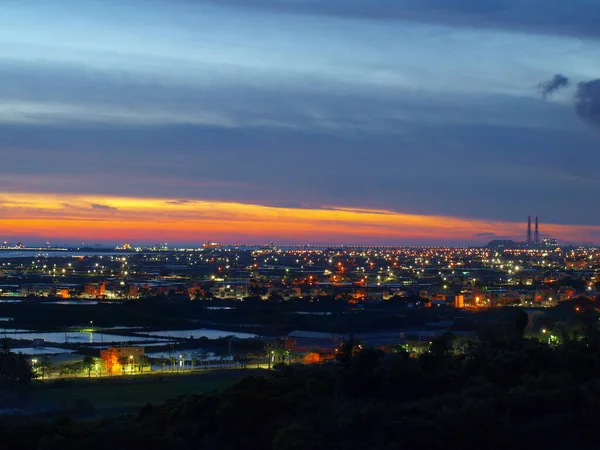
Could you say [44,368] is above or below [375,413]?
below

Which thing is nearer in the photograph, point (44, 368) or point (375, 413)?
point (375, 413)

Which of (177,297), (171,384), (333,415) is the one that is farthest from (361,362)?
(177,297)

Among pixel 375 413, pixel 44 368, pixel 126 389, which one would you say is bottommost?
pixel 126 389

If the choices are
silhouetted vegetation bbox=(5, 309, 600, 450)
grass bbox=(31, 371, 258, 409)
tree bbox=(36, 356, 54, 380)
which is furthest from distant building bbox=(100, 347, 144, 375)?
silhouetted vegetation bbox=(5, 309, 600, 450)

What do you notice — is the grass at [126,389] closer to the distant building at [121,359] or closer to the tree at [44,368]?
the tree at [44,368]

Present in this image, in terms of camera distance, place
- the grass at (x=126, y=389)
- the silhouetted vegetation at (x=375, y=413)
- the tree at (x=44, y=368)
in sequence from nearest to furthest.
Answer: the silhouetted vegetation at (x=375, y=413), the grass at (x=126, y=389), the tree at (x=44, y=368)

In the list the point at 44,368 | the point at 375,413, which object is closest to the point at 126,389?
the point at 44,368

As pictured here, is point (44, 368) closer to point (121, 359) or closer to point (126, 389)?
point (121, 359)

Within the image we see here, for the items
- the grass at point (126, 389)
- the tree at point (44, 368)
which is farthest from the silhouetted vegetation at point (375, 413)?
the tree at point (44, 368)

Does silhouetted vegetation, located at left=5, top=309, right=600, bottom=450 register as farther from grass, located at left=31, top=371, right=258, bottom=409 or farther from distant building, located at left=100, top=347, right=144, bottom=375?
distant building, located at left=100, top=347, right=144, bottom=375
